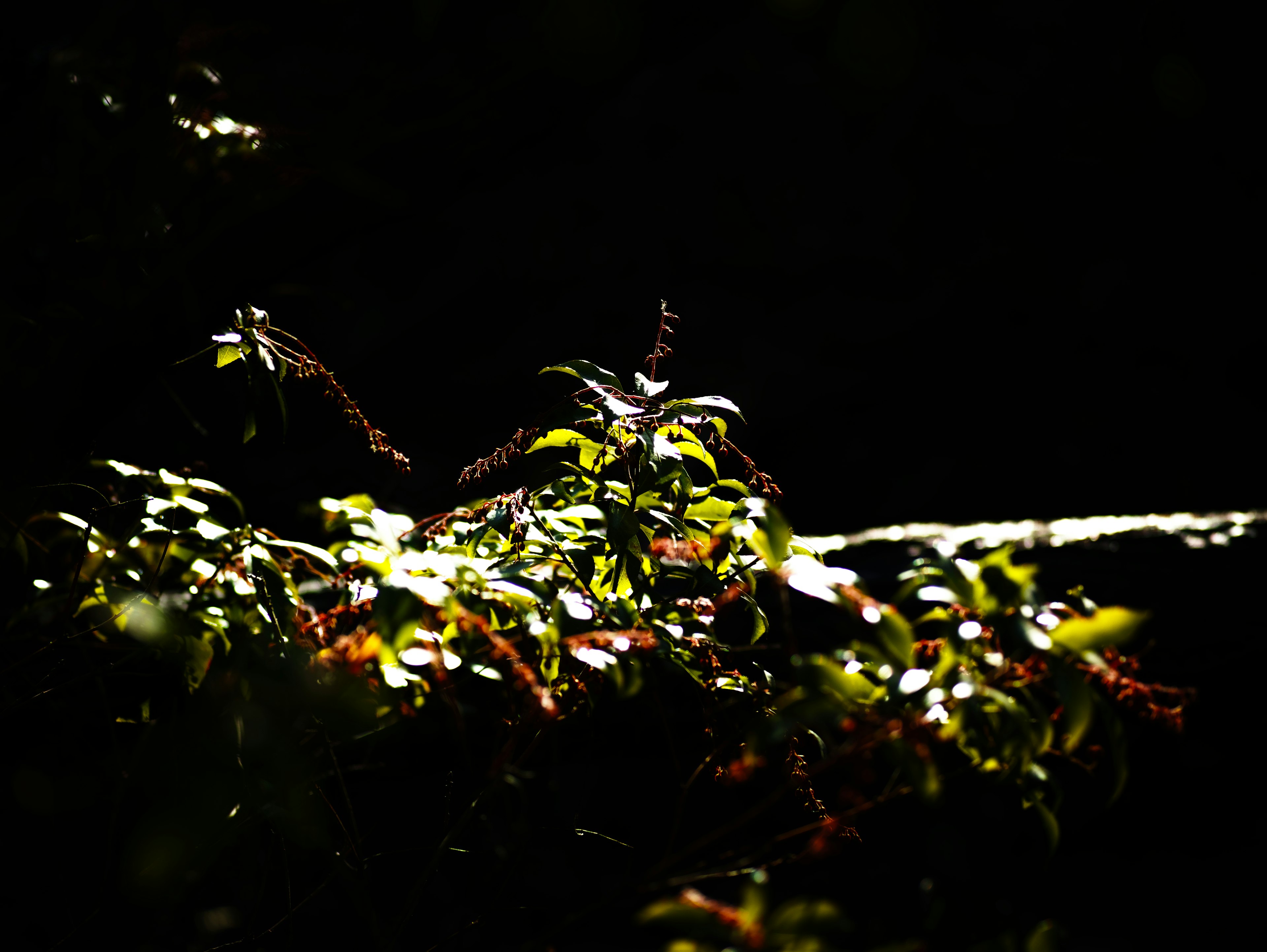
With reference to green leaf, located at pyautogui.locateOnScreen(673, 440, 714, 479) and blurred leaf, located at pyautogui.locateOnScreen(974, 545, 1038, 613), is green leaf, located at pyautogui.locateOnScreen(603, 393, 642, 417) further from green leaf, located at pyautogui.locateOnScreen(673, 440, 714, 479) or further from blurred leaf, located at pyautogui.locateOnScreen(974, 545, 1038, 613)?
blurred leaf, located at pyautogui.locateOnScreen(974, 545, 1038, 613)

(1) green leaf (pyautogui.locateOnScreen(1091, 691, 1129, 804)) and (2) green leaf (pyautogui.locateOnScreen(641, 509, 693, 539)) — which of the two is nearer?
(1) green leaf (pyautogui.locateOnScreen(1091, 691, 1129, 804))

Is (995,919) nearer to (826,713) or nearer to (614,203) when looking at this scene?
(826,713)

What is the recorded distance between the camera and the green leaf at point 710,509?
0.67 metres

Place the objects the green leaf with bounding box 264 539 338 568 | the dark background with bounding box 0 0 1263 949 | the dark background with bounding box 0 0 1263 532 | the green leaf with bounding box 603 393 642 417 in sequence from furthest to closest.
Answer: the dark background with bounding box 0 0 1263 532, the dark background with bounding box 0 0 1263 949, the green leaf with bounding box 264 539 338 568, the green leaf with bounding box 603 393 642 417

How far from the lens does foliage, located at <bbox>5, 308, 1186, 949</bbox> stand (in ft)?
1.28

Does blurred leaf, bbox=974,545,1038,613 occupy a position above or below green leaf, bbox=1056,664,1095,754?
above

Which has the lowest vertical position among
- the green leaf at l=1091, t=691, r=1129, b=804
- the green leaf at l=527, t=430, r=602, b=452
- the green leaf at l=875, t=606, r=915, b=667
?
the green leaf at l=1091, t=691, r=1129, b=804

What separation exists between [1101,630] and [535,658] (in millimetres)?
385

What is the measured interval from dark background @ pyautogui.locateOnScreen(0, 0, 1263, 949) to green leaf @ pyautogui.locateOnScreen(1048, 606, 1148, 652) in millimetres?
1057

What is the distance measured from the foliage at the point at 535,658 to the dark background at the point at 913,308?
0.77 metres

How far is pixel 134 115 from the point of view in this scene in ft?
1.94

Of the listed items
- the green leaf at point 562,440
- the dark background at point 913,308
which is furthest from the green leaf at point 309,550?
the dark background at point 913,308

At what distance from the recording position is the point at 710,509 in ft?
2.20

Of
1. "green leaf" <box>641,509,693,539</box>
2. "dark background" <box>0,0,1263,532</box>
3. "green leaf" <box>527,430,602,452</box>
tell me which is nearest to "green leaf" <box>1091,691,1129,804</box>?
"green leaf" <box>641,509,693,539</box>
